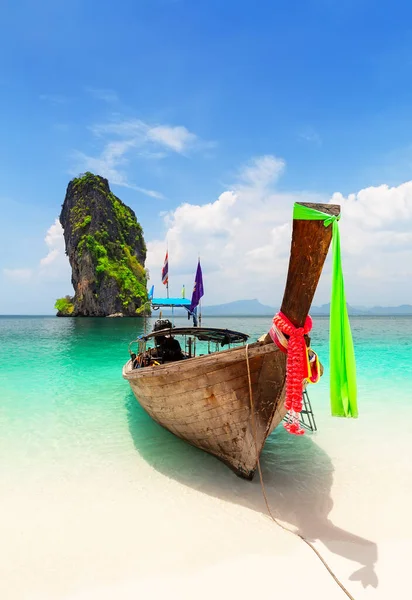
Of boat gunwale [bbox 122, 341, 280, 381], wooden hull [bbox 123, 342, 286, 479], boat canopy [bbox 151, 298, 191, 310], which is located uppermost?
boat canopy [bbox 151, 298, 191, 310]

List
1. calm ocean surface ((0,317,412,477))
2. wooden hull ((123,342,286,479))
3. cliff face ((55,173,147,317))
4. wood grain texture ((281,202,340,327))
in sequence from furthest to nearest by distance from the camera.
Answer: cliff face ((55,173,147,317)) < calm ocean surface ((0,317,412,477)) < wooden hull ((123,342,286,479)) < wood grain texture ((281,202,340,327))

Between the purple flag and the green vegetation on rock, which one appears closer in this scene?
the purple flag

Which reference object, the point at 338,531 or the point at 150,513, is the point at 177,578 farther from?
the point at 338,531

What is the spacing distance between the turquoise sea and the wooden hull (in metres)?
0.64

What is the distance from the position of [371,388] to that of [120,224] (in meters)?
73.1

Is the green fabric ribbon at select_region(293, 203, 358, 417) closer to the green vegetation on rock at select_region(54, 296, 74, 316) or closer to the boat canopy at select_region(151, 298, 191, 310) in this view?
the boat canopy at select_region(151, 298, 191, 310)

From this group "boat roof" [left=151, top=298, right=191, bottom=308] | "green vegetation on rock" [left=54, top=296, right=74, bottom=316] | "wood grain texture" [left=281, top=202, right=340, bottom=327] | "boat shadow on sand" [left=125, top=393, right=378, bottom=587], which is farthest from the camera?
"green vegetation on rock" [left=54, top=296, right=74, bottom=316]

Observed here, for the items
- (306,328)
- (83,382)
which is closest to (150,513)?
(306,328)

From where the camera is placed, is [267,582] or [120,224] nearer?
[267,582]

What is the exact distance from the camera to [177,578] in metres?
3.52

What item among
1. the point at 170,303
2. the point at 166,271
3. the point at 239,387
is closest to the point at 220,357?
the point at 239,387

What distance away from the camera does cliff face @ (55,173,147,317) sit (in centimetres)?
6825

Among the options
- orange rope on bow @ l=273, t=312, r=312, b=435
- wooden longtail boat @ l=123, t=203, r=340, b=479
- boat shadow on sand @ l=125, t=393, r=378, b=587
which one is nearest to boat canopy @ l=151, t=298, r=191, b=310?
boat shadow on sand @ l=125, t=393, r=378, b=587

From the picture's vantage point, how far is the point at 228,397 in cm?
489
